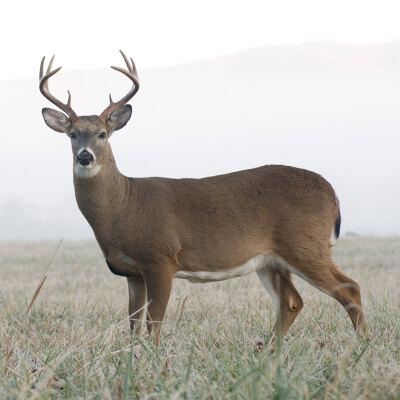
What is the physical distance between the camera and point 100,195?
5887 mm

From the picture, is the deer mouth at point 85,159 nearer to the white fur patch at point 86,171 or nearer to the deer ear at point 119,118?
the white fur patch at point 86,171

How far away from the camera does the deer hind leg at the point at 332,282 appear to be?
5.89 meters

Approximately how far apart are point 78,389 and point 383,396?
4.58 feet

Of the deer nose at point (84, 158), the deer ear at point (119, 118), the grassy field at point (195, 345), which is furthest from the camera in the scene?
the deer ear at point (119, 118)

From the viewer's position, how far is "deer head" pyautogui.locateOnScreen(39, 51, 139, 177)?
5.81 m

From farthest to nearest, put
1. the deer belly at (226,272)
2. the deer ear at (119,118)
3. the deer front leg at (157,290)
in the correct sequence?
the deer ear at (119,118), the deer belly at (226,272), the deer front leg at (157,290)

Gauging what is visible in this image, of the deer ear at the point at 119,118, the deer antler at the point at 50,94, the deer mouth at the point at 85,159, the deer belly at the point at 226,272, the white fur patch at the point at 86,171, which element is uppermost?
the deer antler at the point at 50,94

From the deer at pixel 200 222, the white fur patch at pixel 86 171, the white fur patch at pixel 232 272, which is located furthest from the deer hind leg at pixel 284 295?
the white fur patch at pixel 86 171

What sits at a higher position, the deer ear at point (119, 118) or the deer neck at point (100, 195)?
the deer ear at point (119, 118)

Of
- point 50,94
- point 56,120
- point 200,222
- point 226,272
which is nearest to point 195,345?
point 226,272

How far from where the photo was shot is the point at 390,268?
513 inches

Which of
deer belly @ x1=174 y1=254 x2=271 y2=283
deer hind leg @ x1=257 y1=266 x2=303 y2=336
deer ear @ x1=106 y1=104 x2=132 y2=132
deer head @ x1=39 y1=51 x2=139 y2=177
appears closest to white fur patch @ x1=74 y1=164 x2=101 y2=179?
deer head @ x1=39 y1=51 x2=139 y2=177

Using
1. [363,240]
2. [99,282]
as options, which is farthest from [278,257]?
[363,240]

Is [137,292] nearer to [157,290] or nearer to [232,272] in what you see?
[157,290]
